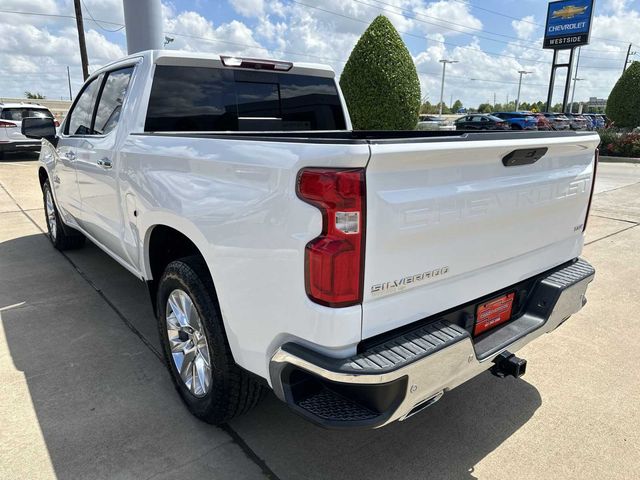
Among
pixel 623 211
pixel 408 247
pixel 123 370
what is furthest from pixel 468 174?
pixel 623 211

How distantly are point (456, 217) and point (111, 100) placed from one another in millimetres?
2931

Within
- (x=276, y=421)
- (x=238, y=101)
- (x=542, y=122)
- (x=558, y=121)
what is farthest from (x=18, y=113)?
(x=558, y=121)

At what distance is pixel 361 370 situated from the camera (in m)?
1.72

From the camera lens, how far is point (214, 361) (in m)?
2.33

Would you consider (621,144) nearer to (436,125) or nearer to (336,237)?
(436,125)

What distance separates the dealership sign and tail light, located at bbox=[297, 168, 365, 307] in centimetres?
2967

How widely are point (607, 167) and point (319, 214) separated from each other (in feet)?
55.1

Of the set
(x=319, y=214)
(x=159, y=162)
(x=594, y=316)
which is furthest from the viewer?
(x=594, y=316)

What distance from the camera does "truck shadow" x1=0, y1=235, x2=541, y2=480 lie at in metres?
2.39

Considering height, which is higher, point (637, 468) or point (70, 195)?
point (70, 195)

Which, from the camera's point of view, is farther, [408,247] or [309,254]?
[408,247]

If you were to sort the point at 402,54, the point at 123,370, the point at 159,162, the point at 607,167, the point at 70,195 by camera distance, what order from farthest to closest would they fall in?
the point at 607,167 < the point at 402,54 < the point at 70,195 < the point at 123,370 < the point at 159,162

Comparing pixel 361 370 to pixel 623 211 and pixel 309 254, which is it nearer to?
pixel 309 254

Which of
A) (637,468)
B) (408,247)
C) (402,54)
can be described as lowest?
(637,468)
